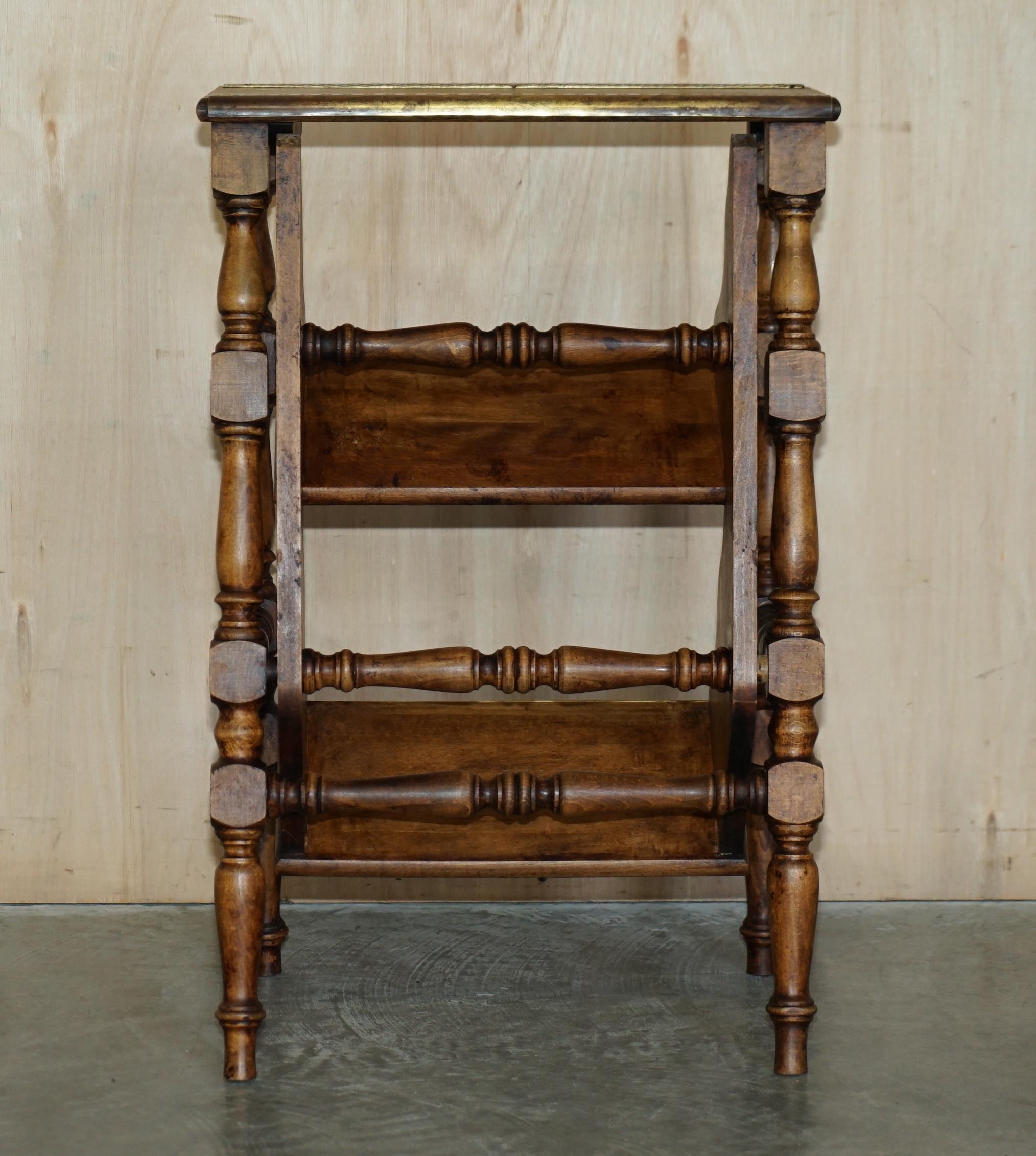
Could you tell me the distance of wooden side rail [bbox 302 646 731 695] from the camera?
1.52 m

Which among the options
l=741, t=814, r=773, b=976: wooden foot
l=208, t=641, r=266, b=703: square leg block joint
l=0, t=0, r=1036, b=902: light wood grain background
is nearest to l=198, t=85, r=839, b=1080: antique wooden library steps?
l=208, t=641, r=266, b=703: square leg block joint

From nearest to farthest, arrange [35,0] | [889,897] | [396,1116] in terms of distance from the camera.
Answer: [396,1116]
[35,0]
[889,897]

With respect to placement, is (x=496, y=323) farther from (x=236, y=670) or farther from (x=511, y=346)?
(x=236, y=670)

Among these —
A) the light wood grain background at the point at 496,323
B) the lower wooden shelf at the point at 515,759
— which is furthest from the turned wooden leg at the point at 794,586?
the light wood grain background at the point at 496,323

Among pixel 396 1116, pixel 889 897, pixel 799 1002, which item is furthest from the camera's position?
pixel 889 897

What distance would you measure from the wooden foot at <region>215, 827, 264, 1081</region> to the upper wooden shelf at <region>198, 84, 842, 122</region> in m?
0.78

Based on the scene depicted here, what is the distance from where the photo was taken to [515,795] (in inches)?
59.4

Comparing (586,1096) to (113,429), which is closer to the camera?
(586,1096)

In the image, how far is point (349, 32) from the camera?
77.1 inches

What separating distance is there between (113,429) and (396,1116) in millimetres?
1110

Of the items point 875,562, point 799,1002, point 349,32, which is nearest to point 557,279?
point 349,32

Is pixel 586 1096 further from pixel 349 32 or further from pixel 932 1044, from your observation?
pixel 349 32

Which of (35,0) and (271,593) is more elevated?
(35,0)

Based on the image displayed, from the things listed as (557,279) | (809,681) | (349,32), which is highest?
(349,32)
